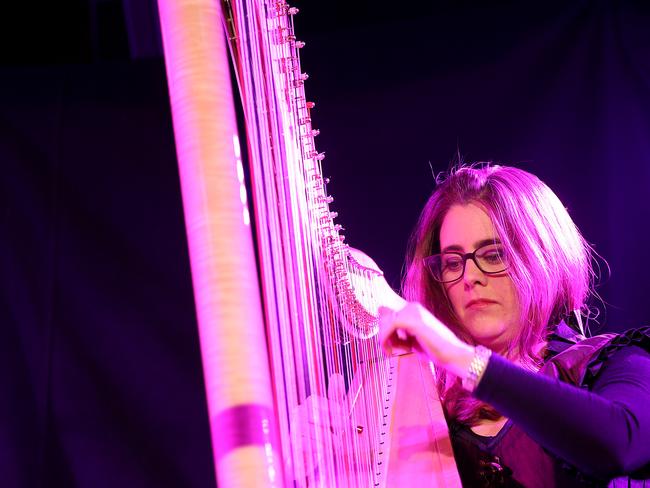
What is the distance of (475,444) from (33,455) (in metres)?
1.40

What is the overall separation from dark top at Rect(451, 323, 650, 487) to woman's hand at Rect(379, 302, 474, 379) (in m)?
0.04

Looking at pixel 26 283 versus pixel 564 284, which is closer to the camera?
pixel 564 284

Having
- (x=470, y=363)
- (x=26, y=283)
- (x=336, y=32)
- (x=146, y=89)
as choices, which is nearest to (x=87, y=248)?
(x=26, y=283)

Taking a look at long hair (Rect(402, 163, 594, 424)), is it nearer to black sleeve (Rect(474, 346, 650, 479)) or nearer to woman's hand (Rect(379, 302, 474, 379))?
black sleeve (Rect(474, 346, 650, 479))

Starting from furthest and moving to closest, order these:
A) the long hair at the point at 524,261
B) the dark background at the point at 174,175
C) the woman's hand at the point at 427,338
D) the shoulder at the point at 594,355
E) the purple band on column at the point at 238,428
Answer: the dark background at the point at 174,175 < the long hair at the point at 524,261 < the shoulder at the point at 594,355 < the woman's hand at the point at 427,338 < the purple band on column at the point at 238,428

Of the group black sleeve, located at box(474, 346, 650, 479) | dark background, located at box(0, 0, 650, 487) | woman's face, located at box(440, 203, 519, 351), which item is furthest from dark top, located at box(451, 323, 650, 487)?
dark background, located at box(0, 0, 650, 487)

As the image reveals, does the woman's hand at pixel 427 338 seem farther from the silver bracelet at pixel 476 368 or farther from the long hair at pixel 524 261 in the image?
the long hair at pixel 524 261

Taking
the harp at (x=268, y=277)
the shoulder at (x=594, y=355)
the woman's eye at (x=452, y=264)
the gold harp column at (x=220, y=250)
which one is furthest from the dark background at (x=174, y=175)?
the gold harp column at (x=220, y=250)

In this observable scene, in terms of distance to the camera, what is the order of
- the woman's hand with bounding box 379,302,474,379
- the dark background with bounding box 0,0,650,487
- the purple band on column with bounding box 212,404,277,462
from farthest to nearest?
the dark background with bounding box 0,0,650,487
the woman's hand with bounding box 379,302,474,379
the purple band on column with bounding box 212,404,277,462

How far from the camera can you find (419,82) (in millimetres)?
2379

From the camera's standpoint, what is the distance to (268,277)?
1.91 ft

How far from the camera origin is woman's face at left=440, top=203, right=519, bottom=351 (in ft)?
5.23

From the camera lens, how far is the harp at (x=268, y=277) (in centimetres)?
40

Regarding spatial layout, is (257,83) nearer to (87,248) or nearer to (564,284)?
(564,284)
